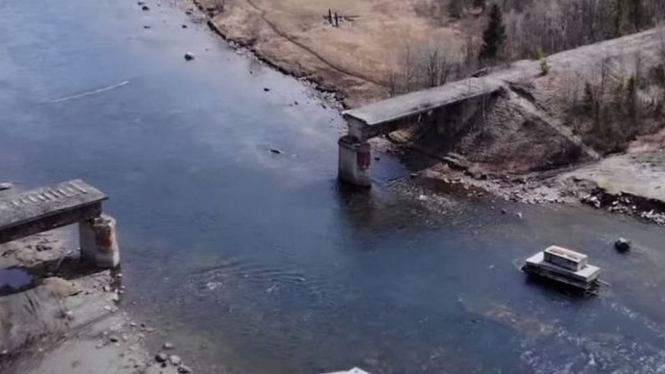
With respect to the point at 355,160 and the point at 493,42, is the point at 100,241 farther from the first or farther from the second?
the point at 493,42

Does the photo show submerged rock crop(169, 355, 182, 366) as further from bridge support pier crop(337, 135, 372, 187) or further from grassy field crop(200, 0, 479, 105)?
grassy field crop(200, 0, 479, 105)

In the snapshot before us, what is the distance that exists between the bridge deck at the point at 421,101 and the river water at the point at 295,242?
3.57 meters

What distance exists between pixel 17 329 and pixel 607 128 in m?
33.8

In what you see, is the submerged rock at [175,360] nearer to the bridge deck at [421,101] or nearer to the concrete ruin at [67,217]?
the concrete ruin at [67,217]

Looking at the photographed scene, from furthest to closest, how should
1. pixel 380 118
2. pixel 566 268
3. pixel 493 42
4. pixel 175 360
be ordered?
pixel 493 42 < pixel 380 118 < pixel 566 268 < pixel 175 360

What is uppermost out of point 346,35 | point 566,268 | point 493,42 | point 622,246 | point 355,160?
point 493,42

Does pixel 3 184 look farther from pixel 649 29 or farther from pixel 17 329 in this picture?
pixel 649 29

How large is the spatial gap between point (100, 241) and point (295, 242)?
8.97 metres

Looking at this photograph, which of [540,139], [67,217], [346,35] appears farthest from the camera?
[346,35]

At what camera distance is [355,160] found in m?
52.4

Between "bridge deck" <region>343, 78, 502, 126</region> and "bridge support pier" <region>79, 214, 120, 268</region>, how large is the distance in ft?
49.7

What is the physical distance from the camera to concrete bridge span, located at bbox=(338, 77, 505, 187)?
5244 centimetres

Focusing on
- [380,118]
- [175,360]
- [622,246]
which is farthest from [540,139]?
[175,360]

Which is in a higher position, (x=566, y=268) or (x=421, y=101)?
(x=421, y=101)
